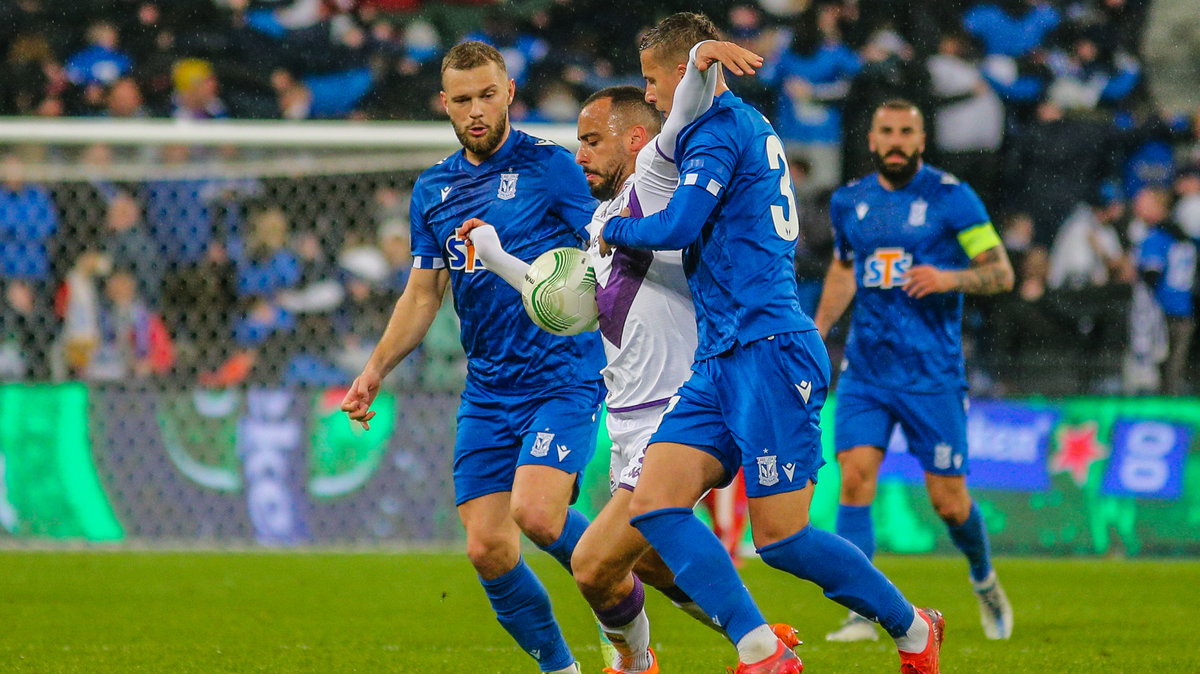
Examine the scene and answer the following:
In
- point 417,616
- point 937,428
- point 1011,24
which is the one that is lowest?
Result: point 417,616

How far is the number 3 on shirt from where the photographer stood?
4.56m

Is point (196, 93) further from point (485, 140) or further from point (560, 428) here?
point (560, 428)

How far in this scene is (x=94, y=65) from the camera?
539 inches

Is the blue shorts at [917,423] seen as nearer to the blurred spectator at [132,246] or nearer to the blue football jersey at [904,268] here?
the blue football jersey at [904,268]

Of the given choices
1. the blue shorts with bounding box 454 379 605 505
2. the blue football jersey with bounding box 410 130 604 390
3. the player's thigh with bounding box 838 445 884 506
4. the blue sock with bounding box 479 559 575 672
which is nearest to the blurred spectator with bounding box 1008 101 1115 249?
the player's thigh with bounding box 838 445 884 506

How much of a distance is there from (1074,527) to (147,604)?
255 inches

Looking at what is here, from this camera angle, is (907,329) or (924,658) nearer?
(924,658)

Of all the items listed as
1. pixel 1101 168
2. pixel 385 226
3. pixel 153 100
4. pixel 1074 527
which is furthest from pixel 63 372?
pixel 1101 168

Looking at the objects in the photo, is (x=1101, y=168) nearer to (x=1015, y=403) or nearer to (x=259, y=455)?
(x=1015, y=403)

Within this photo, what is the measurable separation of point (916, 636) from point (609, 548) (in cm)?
97

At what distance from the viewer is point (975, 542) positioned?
285 inches

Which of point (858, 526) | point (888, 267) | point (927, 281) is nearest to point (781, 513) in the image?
point (927, 281)

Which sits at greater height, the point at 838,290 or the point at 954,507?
the point at 838,290

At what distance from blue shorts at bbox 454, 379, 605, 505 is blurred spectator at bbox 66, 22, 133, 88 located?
934cm
